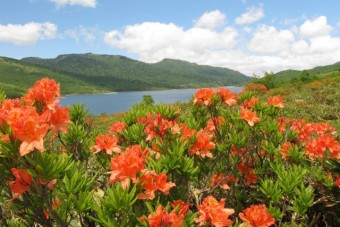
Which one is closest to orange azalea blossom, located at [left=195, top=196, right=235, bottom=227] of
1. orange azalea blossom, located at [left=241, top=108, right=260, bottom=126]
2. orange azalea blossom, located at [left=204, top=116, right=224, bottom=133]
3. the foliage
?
the foliage

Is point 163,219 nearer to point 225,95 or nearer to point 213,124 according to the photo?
point 213,124

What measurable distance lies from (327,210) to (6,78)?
21131 centimetres

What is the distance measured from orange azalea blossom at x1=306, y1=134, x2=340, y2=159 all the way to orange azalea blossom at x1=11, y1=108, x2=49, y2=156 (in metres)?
2.58

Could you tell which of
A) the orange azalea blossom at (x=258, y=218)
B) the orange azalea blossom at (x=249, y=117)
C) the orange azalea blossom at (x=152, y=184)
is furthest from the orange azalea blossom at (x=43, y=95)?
the orange azalea blossom at (x=249, y=117)

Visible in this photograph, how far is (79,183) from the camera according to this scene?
1.80m

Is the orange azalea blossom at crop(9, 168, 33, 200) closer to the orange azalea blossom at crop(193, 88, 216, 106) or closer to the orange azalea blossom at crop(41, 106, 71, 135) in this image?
the orange azalea blossom at crop(41, 106, 71, 135)

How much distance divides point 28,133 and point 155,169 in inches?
34.1

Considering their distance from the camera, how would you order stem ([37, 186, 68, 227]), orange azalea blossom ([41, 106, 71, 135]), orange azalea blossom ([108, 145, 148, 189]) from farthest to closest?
orange azalea blossom ([41, 106, 71, 135]), orange azalea blossom ([108, 145, 148, 189]), stem ([37, 186, 68, 227])

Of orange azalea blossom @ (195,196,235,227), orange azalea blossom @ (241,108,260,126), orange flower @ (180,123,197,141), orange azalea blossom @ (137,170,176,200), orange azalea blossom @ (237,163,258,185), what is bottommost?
orange azalea blossom @ (237,163,258,185)

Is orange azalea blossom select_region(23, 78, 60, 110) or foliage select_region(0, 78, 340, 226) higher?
orange azalea blossom select_region(23, 78, 60, 110)

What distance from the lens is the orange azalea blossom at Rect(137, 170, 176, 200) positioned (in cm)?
181

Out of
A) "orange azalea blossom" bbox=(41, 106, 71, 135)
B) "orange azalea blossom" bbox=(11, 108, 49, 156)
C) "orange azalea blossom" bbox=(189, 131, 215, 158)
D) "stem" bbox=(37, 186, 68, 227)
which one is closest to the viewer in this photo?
"orange azalea blossom" bbox=(11, 108, 49, 156)

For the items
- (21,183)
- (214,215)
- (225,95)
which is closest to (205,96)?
(225,95)

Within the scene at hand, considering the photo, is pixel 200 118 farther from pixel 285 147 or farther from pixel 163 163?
pixel 163 163
